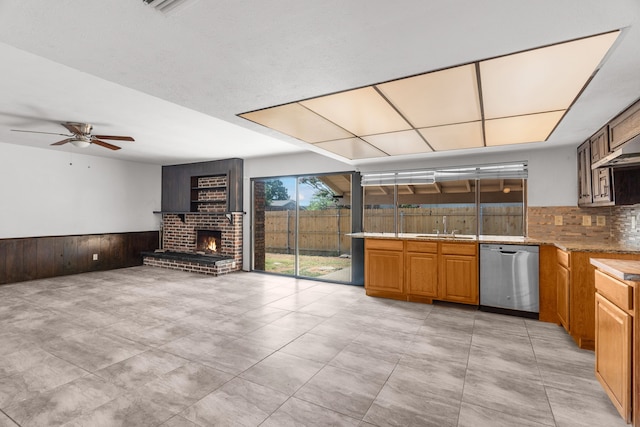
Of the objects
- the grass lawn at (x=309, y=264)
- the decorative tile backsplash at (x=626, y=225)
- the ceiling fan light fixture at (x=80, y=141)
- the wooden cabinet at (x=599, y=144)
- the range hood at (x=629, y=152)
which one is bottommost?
the grass lawn at (x=309, y=264)

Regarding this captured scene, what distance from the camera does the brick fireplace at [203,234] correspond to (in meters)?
6.55

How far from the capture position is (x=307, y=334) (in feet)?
10.6

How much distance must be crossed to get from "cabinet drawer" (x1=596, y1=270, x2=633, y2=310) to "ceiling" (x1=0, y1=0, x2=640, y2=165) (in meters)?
1.34

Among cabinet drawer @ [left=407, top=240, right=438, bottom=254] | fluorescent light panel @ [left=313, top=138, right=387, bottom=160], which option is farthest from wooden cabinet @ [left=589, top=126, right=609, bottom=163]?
fluorescent light panel @ [left=313, top=138, right=387, bottom=160]

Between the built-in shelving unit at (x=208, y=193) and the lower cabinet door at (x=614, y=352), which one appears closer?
the lower cabinet door at (x=614, y=352)

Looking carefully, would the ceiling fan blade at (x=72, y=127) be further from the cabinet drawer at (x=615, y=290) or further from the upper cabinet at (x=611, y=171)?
the upper cabinet at (x=611, y=171)

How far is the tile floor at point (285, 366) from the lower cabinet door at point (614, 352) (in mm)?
139

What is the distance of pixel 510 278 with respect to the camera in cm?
391

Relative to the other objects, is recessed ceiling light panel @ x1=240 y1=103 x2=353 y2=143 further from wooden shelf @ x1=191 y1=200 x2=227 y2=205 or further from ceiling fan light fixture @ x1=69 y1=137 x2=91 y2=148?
wooden shelf @ x1=191 y1=200 x2=227 y2=205

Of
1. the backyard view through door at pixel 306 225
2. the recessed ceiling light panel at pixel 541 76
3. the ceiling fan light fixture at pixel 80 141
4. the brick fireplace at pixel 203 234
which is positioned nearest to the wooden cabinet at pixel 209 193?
the brick fireplace at pixel 203 234

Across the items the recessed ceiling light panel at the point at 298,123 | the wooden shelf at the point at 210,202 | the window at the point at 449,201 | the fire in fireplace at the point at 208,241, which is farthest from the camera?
the fire in fireplace at the point at 208,241

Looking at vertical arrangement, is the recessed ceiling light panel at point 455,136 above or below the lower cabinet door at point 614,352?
above

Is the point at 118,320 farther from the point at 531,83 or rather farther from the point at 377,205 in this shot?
the point at 531,83

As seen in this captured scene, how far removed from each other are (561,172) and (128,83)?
16.3 feet
